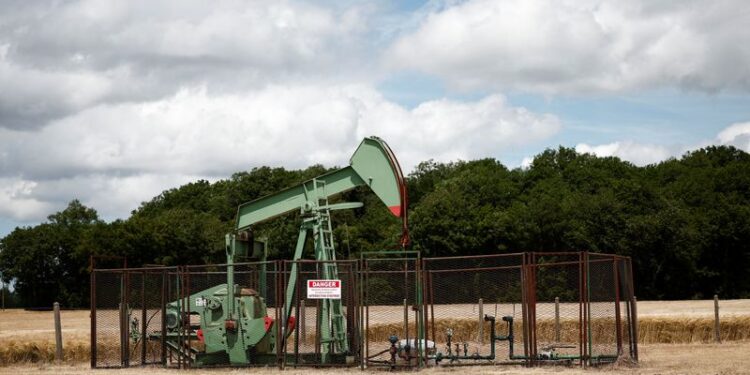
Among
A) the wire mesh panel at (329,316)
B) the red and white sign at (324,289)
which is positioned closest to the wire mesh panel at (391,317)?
the wire mesh panel at (329,316)

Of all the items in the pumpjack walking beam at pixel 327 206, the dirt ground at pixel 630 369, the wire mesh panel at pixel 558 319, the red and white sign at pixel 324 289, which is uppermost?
the pumpjack walking beam at pixel 327 206

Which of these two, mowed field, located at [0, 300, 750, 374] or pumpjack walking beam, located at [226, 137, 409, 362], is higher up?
pumpjack walking beam, located at [226, 137, 409, 362]

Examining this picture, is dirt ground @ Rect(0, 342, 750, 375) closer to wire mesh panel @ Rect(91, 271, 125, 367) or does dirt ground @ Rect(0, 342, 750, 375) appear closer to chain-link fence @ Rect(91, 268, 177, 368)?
wire mesh panel @ Rect(91, 271, 125, 367)

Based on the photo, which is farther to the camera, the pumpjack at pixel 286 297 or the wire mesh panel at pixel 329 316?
the pumpjack at pixel 286 297

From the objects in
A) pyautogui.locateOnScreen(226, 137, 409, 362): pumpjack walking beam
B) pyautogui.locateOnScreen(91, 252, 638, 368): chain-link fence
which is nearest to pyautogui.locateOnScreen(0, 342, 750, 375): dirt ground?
pyautogui.locateOnScreen(91, 252, 638, 368): chain-link fence

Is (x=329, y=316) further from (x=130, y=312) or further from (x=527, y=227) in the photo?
(x=527, y=227)

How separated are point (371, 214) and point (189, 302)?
51.0 metres

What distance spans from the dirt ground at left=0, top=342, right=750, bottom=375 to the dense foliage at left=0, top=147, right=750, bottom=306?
25985 mm

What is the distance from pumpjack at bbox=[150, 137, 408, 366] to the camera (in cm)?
2300

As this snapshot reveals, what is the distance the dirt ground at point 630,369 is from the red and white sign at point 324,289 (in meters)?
1.65

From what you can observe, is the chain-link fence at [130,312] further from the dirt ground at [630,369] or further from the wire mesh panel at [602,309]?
the wire mesh panel at [602,309]

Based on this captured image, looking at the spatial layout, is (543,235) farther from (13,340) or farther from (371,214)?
(13,340)

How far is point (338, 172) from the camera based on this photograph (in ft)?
78.6

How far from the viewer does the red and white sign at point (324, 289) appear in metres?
22.3
